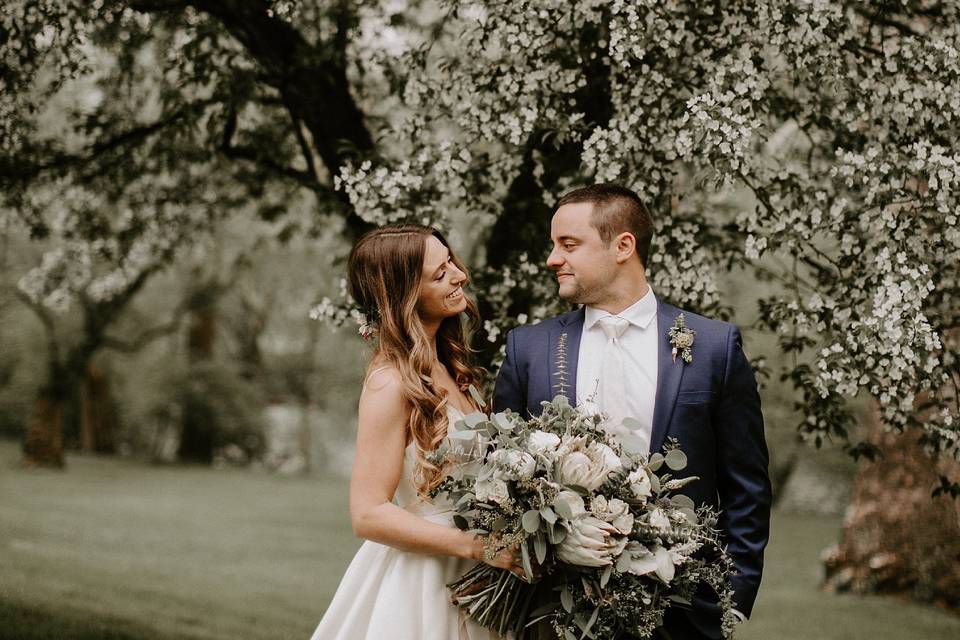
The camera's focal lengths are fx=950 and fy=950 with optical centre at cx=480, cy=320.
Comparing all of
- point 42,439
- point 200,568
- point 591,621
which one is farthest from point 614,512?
point 42,439

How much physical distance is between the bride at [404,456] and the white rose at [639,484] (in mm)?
454

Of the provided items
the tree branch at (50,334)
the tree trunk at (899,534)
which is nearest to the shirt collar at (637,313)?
the tree trunk at (899,534)

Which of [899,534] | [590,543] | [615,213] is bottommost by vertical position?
[899,534]

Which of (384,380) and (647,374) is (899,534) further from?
(384,380)

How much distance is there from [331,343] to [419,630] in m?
24.1

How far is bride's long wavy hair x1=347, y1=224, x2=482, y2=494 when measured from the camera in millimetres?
3396

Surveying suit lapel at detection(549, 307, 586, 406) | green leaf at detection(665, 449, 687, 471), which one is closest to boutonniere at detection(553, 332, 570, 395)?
suit lapel at detection(549, 307, 586, 406)

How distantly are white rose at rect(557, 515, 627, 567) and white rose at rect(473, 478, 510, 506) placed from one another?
209 millimetres

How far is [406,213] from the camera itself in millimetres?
4820

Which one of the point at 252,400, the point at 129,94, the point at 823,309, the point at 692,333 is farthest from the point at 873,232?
the point at 252,400

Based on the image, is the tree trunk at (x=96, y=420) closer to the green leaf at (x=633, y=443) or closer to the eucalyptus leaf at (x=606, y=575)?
the green leaf at (x=633, y=443)

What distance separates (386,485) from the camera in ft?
10.8

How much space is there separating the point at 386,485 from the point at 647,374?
0.99 m

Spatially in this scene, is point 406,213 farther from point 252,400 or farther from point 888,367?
point 252,400
